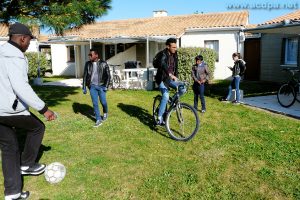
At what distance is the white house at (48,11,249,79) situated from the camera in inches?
762

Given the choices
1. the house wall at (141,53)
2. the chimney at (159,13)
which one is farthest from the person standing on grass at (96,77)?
the chimney at (159,13)

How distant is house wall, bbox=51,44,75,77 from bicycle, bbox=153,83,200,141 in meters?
20.0

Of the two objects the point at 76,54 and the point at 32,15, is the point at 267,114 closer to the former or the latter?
the point at 32,15

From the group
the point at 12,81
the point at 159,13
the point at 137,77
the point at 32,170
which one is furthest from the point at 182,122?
the point at 159,13

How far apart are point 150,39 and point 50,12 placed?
10.6 metres

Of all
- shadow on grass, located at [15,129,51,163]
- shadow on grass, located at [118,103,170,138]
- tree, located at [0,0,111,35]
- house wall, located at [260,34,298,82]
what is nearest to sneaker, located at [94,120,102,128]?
shadow on grass, located at [118,103,170,138]

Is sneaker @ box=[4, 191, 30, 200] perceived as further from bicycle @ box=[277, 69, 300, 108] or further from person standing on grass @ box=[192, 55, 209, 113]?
bicycle @ box=[277, 69, 300, 108]

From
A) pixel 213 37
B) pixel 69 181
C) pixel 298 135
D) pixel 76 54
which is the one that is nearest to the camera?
pixel 69 181

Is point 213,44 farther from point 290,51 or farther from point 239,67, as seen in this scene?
point 239,67

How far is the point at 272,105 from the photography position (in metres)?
9.88

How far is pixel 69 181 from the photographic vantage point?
445cm

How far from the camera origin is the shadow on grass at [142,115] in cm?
703

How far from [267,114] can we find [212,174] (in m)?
4.62

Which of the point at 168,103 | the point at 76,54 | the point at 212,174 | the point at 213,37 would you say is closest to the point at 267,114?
the point at 168,103
